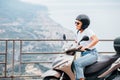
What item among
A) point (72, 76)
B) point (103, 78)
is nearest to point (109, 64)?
Result: point (103, 78)

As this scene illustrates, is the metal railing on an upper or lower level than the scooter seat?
lower

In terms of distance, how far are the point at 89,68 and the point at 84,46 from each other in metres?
0.36

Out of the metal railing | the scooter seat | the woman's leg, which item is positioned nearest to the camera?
the woman's leg

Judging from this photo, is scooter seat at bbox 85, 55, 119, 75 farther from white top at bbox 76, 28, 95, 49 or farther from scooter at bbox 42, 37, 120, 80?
white top at bbox 76, 28, 95, 49

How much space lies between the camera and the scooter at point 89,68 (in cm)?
610

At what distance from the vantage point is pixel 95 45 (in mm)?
6254

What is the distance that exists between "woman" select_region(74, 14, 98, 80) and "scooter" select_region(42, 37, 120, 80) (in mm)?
94

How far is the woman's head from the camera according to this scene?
20.6ft

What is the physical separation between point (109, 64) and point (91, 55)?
0.32 metres

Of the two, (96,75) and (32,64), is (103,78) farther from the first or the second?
(32,64)

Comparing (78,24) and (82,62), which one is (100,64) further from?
(78,24)

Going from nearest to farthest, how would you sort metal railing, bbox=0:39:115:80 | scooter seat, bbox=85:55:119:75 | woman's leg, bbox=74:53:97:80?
woman's leg, bbox=74:53:97:80
scooter seat, bbox=85:55:119:75
metal railing, bbox=0:39:115:80

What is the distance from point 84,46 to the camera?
20.2 feet

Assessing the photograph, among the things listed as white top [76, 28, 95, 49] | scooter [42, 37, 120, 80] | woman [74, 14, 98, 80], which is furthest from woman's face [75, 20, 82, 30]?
scooter [42, 37, 120, 80]
